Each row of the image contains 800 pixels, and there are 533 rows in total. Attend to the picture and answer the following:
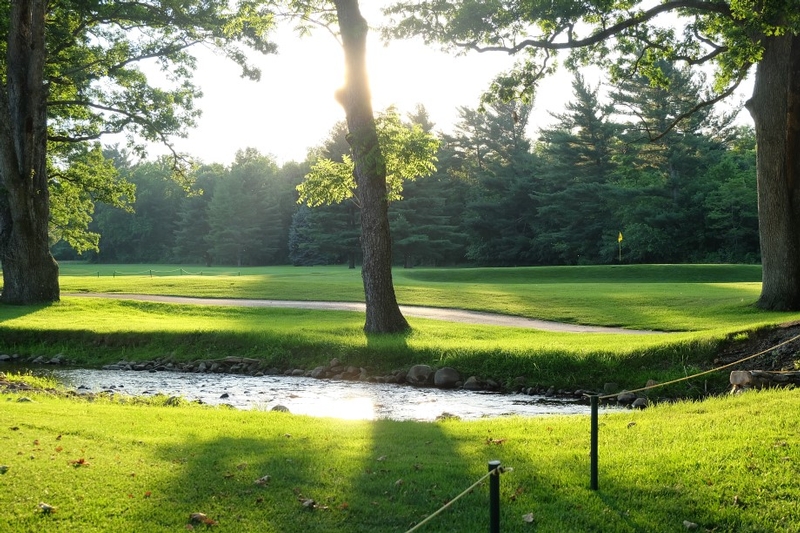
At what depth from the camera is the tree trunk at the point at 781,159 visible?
18.3m

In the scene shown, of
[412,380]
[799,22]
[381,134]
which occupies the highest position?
[799,22]

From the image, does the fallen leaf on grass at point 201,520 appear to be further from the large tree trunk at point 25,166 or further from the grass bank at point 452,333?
the large tree trunk at point 25,166

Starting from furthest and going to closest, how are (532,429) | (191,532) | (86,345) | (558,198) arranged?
1. (558,198)
2. (86,345)
3. (532,429)
4. (191,532)

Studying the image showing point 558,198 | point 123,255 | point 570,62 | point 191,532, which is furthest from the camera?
point 123,255

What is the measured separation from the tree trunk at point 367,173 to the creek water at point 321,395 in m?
3.58

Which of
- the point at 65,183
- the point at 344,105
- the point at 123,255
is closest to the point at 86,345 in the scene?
the point at 344,105

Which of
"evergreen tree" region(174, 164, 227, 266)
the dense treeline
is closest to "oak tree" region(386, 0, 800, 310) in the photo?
the dense treeline

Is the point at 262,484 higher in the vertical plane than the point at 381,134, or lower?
lower

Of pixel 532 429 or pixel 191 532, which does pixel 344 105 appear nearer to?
pixel 532 429

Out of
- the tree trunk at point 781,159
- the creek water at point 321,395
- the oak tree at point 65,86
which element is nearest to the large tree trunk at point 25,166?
the oak tree at point 65,86

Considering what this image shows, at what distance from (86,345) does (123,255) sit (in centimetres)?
8478

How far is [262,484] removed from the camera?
602cm

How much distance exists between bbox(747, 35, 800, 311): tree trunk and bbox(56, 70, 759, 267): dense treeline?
73.7 feet

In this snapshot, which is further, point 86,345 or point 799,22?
point 86,345
